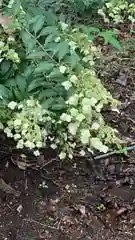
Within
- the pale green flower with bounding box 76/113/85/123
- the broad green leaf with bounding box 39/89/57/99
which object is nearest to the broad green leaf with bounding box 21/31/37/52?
the broad green leaf with bounding box 39/89/57/99

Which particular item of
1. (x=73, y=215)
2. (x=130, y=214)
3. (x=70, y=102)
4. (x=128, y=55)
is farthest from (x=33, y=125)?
(x=128, y=55)

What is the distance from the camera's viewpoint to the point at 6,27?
2.83 meters

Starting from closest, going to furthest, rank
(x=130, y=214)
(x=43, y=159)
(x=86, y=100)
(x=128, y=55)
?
(x=86, y=100) < (x=130, y=214) < (x=43, y=159) < (x=128, y=55)

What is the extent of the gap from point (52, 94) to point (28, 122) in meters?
0.22

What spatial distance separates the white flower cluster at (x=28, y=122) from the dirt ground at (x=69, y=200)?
25cm

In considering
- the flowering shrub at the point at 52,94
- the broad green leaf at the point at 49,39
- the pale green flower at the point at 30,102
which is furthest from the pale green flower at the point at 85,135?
the broad green leaf at the point at 49,39

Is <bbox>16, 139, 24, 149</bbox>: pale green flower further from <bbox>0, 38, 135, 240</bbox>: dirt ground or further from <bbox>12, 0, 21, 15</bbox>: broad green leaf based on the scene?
<bbox>12, 0, 21, 15</bbox>: broad green leaf

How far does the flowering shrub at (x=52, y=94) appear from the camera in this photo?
8.91 feet

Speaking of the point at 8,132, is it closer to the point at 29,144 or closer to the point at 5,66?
the point at 29,144

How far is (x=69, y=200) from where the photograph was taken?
2914 millimetres

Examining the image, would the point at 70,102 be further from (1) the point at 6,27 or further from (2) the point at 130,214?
(2) the point at 130,214

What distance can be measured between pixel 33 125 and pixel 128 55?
1.84 metres

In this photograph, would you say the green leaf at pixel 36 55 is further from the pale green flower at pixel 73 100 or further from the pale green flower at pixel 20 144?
the pale green flower at pixel 20 144

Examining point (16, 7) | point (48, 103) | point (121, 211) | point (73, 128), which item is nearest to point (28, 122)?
point (48, 103)
